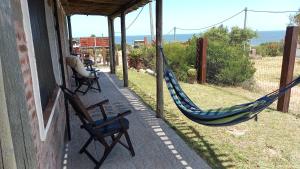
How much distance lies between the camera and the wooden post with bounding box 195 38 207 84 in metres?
7.98

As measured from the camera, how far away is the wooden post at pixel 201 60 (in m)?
7.98

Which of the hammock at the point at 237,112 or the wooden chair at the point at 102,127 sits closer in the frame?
the hammock at the point at 237,112

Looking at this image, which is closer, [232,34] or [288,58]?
[288,58]

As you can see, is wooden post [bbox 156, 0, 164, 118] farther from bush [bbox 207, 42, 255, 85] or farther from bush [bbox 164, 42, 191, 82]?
bush [bbox 207, 42, 255, 85]

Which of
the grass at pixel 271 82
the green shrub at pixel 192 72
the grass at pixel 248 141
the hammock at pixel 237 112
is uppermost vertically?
the hammock at pixel 237 112

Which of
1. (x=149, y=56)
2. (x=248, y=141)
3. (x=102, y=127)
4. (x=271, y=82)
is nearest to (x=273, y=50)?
(x=271, y=82)

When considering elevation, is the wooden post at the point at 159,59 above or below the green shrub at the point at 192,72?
above

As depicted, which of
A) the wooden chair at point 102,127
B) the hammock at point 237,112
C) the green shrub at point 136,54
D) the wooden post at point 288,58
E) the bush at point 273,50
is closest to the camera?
the hammock at point 237,112

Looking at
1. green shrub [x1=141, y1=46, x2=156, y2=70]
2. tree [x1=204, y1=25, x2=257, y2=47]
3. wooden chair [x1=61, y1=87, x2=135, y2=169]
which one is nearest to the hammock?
wooden chair [x1=61, y1=87, x2=135, y2=169]

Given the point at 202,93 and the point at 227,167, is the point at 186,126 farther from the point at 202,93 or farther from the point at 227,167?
the point at 202,93

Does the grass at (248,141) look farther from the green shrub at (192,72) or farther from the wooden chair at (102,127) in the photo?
the green shrub at (192,72)

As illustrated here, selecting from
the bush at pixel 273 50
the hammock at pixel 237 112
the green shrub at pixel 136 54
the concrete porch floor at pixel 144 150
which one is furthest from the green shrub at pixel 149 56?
the bush at pixel 273 50

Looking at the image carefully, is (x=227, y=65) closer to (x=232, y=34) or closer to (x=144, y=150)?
(x=144, y=150)

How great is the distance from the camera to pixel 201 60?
8070mm
